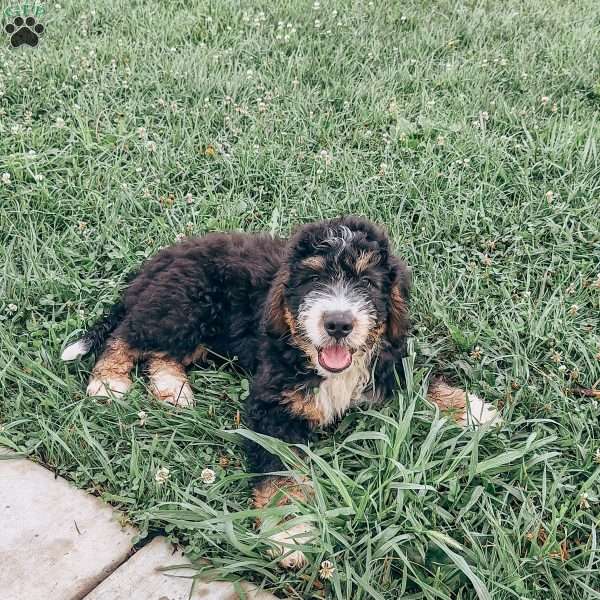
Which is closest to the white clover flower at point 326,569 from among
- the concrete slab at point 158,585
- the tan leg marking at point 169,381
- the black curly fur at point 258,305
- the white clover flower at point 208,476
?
the concrete slab at point 158,585

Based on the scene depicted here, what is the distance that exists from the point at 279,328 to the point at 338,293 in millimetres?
366

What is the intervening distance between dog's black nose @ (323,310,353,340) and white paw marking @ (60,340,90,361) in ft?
4.64

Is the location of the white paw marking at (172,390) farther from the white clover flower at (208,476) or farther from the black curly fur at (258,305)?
the white clover flower at (208,476)

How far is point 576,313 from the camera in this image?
3.58m

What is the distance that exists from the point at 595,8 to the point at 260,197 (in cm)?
412

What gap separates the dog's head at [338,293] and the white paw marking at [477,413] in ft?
1.58

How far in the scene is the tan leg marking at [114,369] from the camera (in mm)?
3371

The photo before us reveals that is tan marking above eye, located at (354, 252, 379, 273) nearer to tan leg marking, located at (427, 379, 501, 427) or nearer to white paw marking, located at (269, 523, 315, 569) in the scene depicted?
tan leg marking, located at (427, 379, 501, 427)

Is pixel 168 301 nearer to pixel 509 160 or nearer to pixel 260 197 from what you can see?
pixel 260 197

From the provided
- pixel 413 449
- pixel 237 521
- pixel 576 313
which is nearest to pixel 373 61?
pixel 576 313

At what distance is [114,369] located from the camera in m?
3.44

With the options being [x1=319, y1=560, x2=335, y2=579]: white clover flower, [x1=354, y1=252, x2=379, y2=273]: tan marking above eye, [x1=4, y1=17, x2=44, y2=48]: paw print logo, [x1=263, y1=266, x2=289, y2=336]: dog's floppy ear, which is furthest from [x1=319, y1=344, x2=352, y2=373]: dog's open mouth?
[x1=4, y1=17, x2=44, y2=48]: paw print logo

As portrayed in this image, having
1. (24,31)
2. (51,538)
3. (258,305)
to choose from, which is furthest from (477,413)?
(24,31)

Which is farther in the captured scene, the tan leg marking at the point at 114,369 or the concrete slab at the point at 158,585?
the tan leg marking at the point at 114,369
